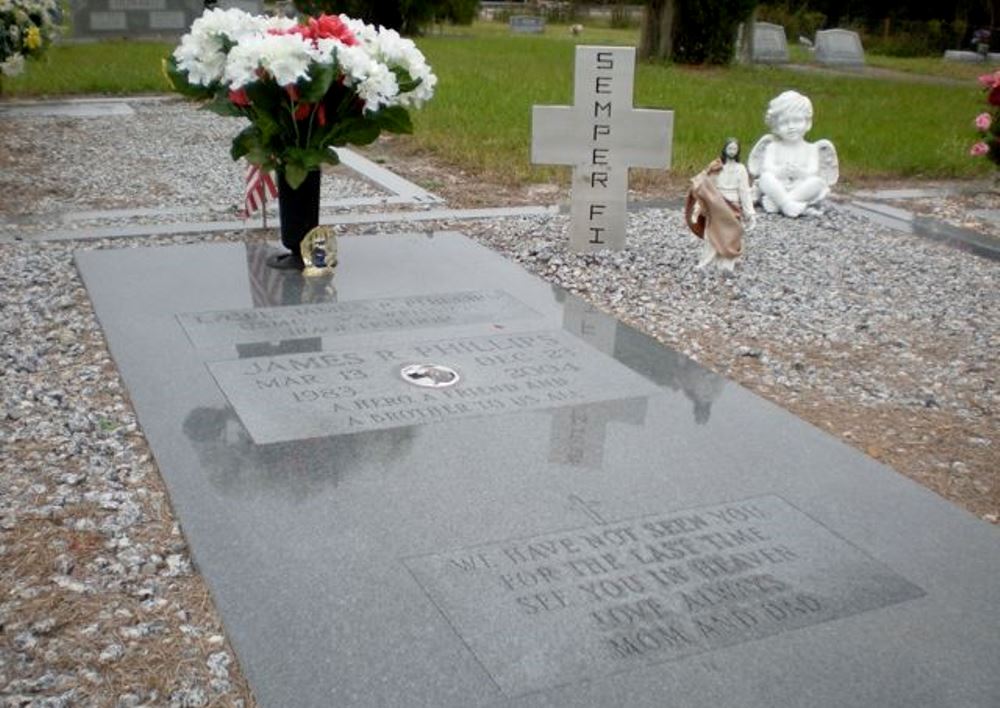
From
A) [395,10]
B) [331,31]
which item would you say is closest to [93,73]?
[331,31]

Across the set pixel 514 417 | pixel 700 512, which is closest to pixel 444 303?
pixel 514 417

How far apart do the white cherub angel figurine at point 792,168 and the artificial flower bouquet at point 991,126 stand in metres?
2.08

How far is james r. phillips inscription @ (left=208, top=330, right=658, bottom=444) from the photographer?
3488 mm

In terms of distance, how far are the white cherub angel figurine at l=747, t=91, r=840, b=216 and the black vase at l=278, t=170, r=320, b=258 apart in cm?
336

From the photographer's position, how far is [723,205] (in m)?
5.47

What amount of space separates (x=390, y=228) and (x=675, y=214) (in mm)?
1947

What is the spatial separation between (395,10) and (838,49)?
A: 9.35 metres

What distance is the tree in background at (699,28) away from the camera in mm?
19062

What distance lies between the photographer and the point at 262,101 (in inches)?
200

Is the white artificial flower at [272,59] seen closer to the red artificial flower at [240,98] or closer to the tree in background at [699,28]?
the red artificial flower at [240,98]

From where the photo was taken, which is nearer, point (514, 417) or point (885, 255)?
point (514, 417)

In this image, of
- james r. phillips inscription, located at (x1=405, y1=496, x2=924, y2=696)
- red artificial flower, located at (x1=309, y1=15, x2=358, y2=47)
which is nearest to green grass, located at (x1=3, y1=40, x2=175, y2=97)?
red artificial flower, located at (x1=309, y1=15, x2=358, y2=47)

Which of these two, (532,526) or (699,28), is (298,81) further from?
(699,28)

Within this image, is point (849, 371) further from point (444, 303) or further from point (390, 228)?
point (390, 228)
